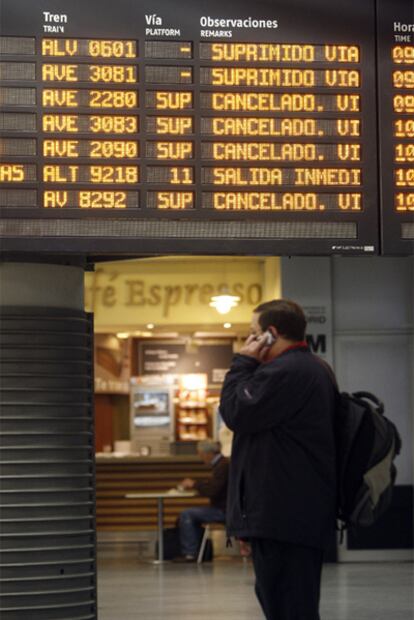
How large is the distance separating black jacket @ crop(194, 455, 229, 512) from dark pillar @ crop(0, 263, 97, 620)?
24.5 ft

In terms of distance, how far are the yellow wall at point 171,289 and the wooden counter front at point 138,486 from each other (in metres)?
1.87

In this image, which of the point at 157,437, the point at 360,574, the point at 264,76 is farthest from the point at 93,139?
the point at 157,437

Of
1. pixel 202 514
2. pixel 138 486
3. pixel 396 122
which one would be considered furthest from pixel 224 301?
pixel 396 122

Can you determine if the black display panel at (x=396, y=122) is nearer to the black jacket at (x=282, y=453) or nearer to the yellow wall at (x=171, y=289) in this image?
the black jacket at (x=282, y=453)

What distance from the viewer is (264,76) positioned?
22.5ft

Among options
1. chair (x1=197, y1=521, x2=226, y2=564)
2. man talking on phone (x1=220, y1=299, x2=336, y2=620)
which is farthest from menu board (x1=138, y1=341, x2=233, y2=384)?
man talking on phone (x1=220, y1=299, x2=336, y2=620)

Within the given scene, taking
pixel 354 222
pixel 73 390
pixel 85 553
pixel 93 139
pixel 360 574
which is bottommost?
pixel 360 574

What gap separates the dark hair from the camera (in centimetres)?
534

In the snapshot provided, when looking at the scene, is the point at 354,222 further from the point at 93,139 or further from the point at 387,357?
the point at 387,357

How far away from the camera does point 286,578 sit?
518 cm

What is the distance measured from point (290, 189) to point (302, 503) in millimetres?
2125

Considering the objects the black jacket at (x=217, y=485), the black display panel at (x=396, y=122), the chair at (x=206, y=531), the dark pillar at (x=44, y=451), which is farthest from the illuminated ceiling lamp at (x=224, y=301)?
the black display panel at (x=396, y=122)

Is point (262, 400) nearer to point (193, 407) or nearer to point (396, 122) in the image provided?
point (396, 122)

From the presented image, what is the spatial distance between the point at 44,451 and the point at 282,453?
7.85 feet
